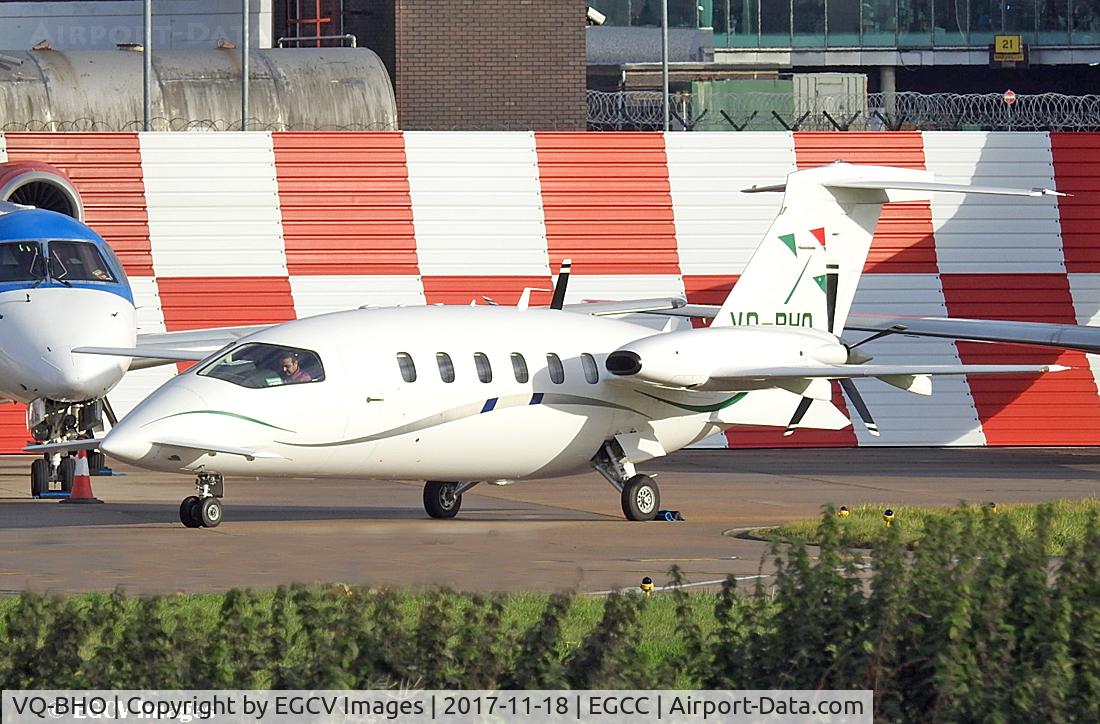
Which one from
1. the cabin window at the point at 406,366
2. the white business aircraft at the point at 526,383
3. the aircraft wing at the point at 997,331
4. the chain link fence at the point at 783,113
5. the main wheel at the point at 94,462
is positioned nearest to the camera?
the white business aircraft at the point at 526,383

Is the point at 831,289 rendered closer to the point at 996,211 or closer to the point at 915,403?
the point at 915,403

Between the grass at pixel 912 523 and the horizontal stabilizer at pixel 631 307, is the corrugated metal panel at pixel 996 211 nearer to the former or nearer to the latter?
the horizontal stabilizer at pixel 631 307

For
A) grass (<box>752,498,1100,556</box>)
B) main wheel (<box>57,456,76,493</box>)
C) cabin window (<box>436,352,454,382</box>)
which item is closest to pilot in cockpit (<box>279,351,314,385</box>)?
cabin window (<box>436,352,454,382</box>)

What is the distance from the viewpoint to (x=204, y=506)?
730 inches

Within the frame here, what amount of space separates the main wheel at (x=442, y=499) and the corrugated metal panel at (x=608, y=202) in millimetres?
11358

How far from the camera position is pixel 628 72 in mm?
73062

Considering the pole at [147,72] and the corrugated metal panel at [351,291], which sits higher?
the pole at [147,72]

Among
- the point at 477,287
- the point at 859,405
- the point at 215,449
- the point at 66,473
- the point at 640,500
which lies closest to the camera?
the point at 215,449

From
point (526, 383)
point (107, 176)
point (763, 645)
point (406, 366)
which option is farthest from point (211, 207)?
point (763, 645)

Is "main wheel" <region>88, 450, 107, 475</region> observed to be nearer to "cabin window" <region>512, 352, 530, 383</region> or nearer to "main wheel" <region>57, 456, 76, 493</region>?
"main wheel" <region>57, 456, 76, 493</region>

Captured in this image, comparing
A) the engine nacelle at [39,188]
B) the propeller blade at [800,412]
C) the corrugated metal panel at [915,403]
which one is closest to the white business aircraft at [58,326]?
the engine nacelle at [39,188]

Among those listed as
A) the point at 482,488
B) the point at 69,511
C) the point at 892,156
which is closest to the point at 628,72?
the point at 892,156

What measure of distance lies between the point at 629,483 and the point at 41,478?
7.13 metres

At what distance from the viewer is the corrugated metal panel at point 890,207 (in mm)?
32125
